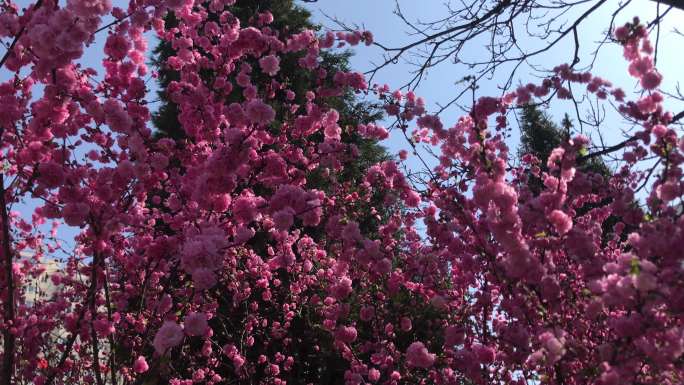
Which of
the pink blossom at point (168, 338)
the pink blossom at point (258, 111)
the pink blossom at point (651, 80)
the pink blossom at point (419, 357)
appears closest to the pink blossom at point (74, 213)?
the pink blossom at point (168, 338)

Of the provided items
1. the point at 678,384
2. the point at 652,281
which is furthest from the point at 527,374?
the point at 652,281

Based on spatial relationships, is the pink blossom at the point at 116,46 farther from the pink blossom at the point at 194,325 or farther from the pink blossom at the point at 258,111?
the pink blossom at the point at 194,325

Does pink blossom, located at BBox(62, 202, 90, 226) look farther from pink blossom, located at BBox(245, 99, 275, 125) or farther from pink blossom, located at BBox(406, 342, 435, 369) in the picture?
pink blossom, located at BBox(406, 342, 435, 369)

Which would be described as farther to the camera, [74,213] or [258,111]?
[258,111]

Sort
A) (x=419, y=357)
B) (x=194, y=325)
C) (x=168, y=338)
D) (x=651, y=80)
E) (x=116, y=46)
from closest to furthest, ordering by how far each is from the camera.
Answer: (x=651, y=80), (x=168, y=338), (x=194, y=325), (x=419, y=357), (x=116, y=46)

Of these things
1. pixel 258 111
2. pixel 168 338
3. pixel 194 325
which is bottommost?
pixel 168 338

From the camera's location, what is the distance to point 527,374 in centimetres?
382

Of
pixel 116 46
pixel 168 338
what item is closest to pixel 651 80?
pixel 168 338

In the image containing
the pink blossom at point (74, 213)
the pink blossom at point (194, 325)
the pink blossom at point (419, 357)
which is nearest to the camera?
the pink blossom at point (194, 325)

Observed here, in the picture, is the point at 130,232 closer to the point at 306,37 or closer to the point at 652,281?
the point at 306,37

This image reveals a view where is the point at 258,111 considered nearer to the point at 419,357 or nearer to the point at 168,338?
the point at 168,338

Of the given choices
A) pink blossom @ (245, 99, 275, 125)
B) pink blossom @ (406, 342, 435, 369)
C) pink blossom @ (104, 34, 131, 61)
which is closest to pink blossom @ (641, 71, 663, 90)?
pink blossom @ (406, 342, 435, 369)

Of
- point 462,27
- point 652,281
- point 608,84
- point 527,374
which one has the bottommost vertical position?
point 652,281

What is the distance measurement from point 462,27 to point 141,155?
123 inches
